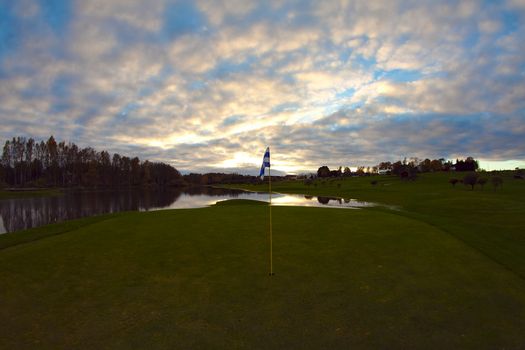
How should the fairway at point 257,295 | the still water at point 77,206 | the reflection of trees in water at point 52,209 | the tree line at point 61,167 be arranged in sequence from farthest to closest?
the tree line at point 61,167
the still water at point 77,206
the reflection of trees in water at point 52,209
the fairway at point 257,295

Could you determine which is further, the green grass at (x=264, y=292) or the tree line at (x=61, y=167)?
the tree line at (x=61, y=167)

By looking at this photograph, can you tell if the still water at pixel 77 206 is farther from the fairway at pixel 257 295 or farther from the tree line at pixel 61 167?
the tree line at pixel 61 167

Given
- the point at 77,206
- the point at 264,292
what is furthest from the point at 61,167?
the point at 264,292

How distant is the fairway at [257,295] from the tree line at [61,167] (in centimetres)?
12158

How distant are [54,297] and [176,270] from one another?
12.0ft

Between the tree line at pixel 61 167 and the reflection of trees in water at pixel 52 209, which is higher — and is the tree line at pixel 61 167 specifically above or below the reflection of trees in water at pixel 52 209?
above

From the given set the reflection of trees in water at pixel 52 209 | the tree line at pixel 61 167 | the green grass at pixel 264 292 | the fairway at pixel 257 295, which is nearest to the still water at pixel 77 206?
the reflection of trees in water at pixel 52 209

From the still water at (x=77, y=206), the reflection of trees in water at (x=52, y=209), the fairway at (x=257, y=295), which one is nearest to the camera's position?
the fairway at (x=257, y=295)

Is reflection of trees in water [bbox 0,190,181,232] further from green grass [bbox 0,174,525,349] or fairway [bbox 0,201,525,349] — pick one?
fairway [bbox 0,201,525,349]

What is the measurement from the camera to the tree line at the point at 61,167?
120000 mm

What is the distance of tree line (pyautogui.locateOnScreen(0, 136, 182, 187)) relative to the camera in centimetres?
12000

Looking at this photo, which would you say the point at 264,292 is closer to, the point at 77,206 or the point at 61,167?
the point at 77,206

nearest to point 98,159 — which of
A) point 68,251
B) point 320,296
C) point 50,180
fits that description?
point 50,180

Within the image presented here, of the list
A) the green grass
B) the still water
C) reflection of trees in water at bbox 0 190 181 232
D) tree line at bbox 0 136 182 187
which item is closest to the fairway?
the green grass
